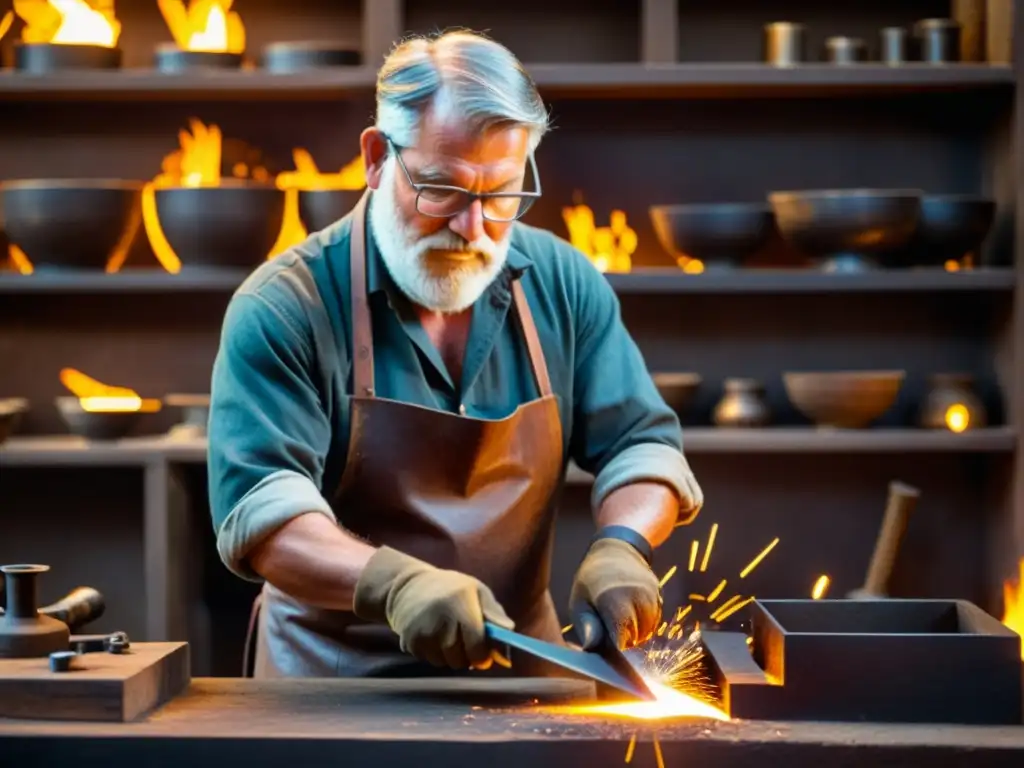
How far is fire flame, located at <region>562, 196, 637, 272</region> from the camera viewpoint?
4051mm

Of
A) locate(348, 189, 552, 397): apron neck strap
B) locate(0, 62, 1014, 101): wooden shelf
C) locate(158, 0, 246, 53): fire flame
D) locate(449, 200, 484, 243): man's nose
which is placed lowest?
locate(348, 189, 552, 397): apron neck strap

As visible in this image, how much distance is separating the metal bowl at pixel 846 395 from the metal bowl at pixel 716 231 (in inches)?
14.7

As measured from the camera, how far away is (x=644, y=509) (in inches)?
93.7

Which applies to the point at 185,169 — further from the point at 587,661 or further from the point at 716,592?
the point at 587,661

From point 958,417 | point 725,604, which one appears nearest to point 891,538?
point 958,417

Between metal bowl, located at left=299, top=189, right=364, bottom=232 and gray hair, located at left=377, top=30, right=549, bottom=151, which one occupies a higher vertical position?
gray hair, located at left=377, top=30, right=549, bottom=151

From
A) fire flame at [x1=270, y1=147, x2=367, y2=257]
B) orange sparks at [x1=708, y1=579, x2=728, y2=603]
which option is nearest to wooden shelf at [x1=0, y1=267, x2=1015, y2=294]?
fire flame at [x1=270, y1=147, x2=367, y2=257]

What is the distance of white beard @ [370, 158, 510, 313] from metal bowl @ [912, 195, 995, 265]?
1.73 meters

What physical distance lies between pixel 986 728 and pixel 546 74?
91.1 inches

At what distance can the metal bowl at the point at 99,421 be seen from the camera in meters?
3.77

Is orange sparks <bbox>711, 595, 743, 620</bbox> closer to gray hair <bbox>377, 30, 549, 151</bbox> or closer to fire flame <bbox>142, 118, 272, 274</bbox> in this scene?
fire flame <bbox>142, 118, 272, 274</bbox>

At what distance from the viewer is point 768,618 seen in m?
1.95

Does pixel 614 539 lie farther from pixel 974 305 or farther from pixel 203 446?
pixel 974 305

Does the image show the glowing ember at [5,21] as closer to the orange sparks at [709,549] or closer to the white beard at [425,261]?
the white beard at [425,261]
